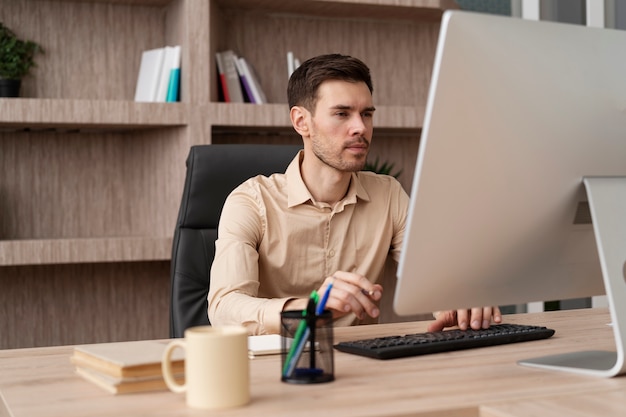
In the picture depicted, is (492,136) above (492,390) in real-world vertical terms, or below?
above

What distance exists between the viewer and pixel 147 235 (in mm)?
3254

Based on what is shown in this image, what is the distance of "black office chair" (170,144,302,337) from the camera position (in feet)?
6.25

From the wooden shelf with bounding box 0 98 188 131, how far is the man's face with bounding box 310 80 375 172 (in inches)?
44.2

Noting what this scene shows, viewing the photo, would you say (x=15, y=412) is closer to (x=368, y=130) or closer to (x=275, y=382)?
(x=275, y=382)

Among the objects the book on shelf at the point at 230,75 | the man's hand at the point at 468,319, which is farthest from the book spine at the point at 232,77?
the man's hand at the point at 468,319

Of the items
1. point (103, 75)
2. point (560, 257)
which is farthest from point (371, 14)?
point (560, 257)

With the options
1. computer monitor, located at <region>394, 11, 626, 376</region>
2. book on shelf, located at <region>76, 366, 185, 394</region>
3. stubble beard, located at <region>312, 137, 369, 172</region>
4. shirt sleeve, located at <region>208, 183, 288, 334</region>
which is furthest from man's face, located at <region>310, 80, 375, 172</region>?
book on shelf, located at <region>76, 366, 185, 394</region>

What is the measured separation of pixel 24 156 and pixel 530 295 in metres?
2.55

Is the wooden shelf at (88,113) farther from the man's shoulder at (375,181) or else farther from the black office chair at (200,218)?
the man's shoulder at (375,181)

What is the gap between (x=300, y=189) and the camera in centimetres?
190

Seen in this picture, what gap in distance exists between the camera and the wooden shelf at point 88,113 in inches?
113

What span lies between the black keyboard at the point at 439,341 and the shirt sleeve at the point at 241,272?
0.26 m

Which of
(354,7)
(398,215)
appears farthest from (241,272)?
(354,7)

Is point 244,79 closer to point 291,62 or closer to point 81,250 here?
point 291,62
